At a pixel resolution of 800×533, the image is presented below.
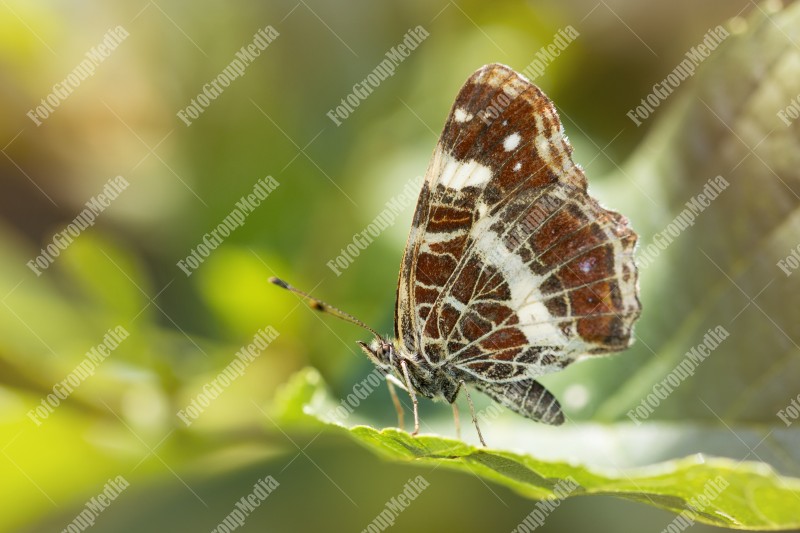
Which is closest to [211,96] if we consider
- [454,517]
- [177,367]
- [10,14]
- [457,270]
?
[10,14]

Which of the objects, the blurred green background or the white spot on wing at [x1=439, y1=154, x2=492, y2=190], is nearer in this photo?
the white spot on wing at [x1=439, y1=154, x2=492, y2=190]

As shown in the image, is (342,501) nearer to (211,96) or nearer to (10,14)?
(211,96)
